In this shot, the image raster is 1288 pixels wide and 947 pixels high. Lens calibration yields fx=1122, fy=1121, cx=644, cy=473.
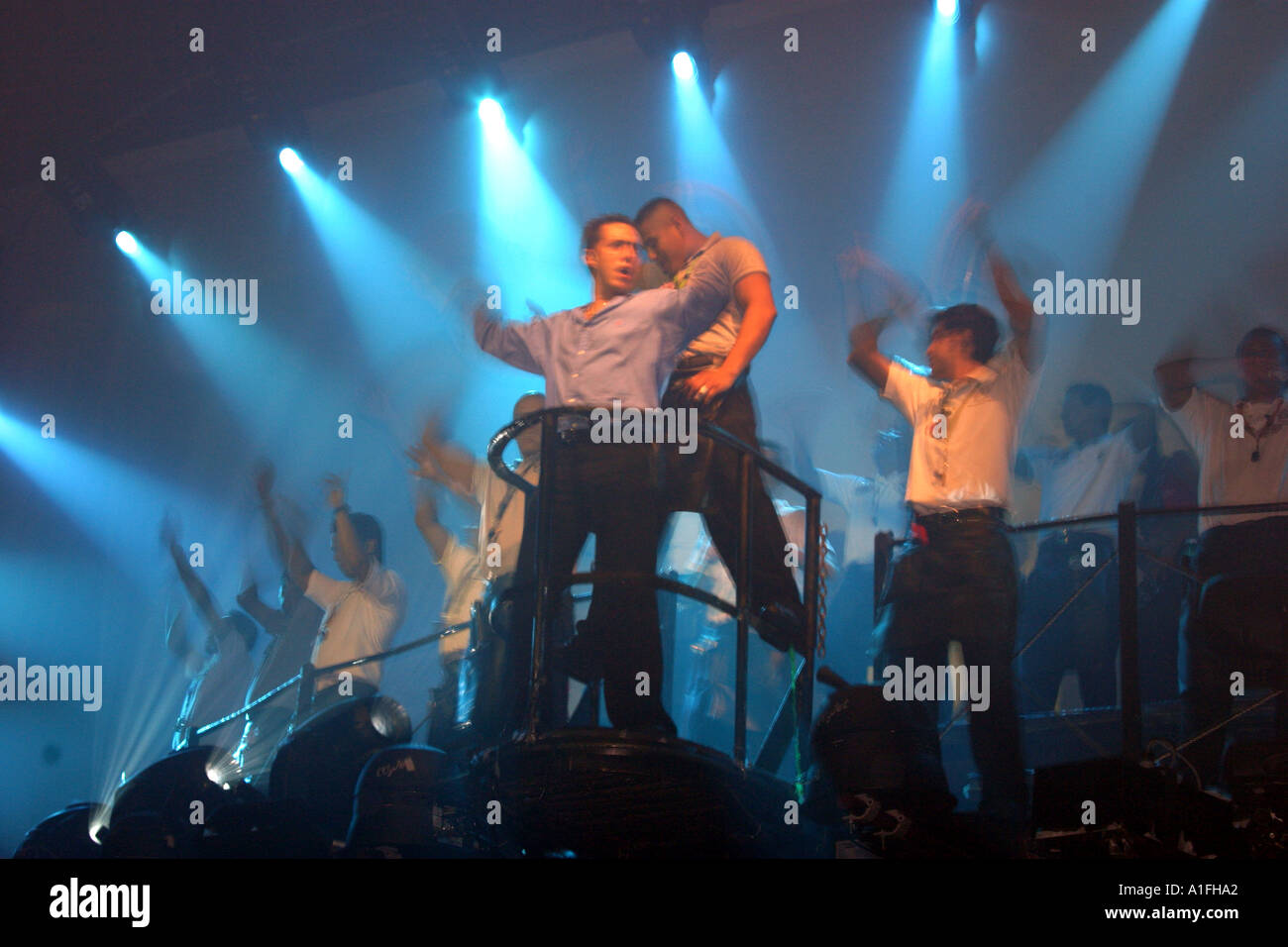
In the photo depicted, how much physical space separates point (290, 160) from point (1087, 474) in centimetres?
447

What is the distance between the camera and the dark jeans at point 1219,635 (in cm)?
362

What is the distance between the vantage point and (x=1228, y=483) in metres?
4.14

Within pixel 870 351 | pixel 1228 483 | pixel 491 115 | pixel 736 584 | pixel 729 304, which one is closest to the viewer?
pixel 736 584

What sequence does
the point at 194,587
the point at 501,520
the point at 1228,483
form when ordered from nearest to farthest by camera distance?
the point at 1228,483 → the point at 501,520 → the point at 194,587

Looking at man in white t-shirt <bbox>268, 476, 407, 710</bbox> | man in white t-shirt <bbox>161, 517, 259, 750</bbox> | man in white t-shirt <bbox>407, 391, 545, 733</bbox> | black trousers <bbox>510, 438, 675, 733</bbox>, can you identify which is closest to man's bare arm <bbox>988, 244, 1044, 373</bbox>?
black trousers <bbox>510, 438, 675, 733</bbox>

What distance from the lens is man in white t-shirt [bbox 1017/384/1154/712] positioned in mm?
4078

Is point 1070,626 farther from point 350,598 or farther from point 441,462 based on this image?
point 350,598

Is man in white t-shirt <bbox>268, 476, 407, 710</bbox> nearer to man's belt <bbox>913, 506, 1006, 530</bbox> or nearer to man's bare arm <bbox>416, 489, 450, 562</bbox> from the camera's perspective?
man's bare arm <bbox>416, 489, 450, 562</bbox>

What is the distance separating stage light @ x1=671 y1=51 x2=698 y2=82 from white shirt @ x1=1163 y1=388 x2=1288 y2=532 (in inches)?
112

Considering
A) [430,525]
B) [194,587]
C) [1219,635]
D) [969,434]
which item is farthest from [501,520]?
[1219,635]

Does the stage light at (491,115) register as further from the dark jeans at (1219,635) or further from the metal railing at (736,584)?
the dark jeans at (1219,635)

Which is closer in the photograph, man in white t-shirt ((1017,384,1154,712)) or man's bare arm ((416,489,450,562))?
man in white t-shirt ((1017,384,1154,712))
